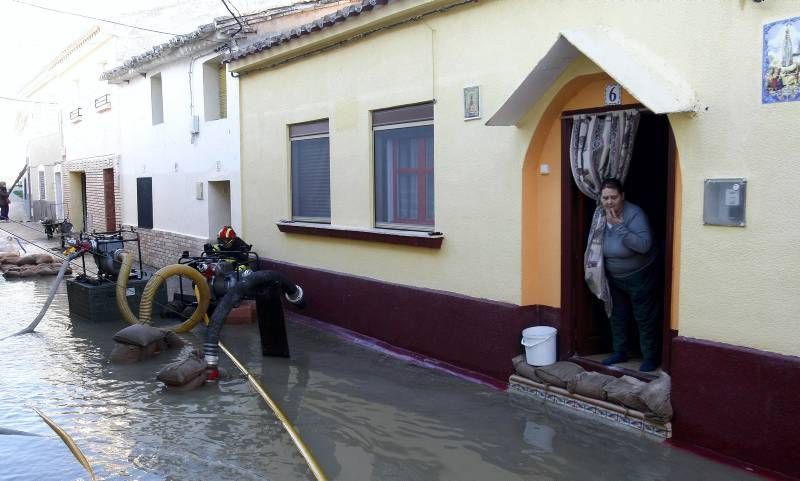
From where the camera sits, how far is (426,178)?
8586 millimetres

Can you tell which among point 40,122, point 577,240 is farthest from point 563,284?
point 40,122

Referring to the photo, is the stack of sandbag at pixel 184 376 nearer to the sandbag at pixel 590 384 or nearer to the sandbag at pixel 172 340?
the sandbag at pixel 172 340

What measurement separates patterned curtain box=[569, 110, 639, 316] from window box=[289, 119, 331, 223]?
4.61 m

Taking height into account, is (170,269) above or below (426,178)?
below

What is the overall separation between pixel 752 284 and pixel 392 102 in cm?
479

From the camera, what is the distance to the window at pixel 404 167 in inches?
336

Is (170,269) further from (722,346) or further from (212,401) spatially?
(722,346)

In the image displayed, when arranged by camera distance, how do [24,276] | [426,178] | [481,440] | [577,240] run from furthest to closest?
[24,276] < [426,178] < [577,240] < [481,440]

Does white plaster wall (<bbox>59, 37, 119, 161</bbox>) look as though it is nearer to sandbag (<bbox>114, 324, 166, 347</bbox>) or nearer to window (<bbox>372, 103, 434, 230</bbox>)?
sandbag (<bbox>114, 324, 166, 347</bbox>)

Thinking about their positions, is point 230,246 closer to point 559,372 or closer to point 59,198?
point 559,372

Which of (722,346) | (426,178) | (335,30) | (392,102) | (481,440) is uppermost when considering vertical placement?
(335,30)

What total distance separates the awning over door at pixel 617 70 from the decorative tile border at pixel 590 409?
2.26 meters

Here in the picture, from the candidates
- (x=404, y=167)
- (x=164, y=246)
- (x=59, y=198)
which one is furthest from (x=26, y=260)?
(x=59, y=198)

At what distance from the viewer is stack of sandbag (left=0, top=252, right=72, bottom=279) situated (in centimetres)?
1577
